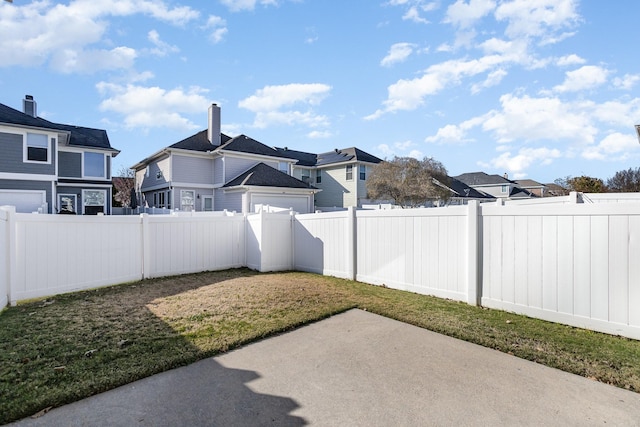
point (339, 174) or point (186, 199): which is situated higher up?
point (339, 174)

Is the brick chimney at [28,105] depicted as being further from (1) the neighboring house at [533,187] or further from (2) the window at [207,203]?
(1) the neighboring house at [533,187]

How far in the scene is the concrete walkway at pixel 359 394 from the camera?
238 centimetres

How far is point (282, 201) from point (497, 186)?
38.7 metres

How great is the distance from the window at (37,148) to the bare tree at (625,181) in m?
49.6

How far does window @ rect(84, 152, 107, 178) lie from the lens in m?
19.7

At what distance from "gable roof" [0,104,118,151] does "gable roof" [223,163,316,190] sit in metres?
7.92

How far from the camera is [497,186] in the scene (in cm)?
4756

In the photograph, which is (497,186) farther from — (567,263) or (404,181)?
(567,263)

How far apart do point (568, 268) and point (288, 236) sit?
6.39 m

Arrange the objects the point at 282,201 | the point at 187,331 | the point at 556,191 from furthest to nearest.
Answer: the point at 556,191 < the point at 282,201 < the point at 187,331

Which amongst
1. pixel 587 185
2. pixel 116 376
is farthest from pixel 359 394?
pixel 587 185

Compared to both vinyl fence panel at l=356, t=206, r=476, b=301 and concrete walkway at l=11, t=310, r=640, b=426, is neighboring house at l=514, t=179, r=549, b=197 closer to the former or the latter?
vinyl fence panel at l=356, t=206, r=476, b=301

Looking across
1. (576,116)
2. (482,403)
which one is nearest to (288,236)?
(482,403)

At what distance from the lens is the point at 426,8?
8617 millimetres
